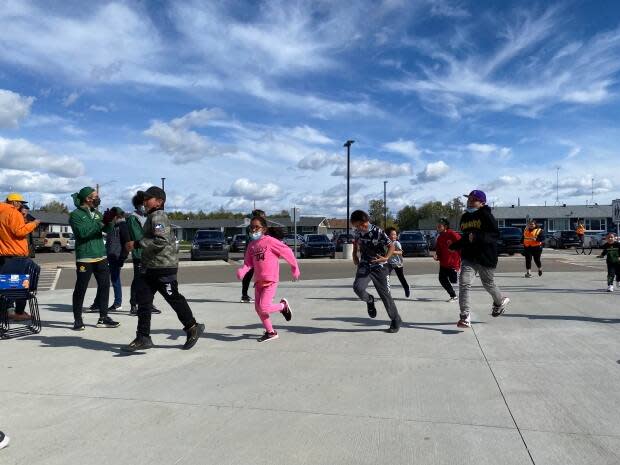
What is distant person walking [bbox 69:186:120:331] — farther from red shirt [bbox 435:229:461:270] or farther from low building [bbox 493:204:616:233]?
low building [bbox 493:204:616:233]

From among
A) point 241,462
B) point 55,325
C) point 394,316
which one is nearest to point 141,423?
point 241,462

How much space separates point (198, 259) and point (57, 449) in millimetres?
23940

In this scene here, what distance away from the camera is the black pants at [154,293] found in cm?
543

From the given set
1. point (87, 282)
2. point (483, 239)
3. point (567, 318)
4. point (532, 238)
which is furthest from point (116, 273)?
point (532, 238)

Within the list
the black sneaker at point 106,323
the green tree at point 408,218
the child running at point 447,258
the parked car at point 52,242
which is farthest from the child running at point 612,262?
the green tree at point 408,218

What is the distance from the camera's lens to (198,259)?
2661 centimetres

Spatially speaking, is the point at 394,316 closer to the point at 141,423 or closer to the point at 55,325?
the point at 141,423

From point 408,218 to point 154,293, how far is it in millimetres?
93914

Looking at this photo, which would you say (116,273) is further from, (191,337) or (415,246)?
(415,246)

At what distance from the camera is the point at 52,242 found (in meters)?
40.7

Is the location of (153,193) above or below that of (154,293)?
above

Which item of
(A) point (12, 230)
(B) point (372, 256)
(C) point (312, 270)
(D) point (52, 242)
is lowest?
(C) point (312, 270)

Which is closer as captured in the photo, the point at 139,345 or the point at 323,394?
the point at 323,394

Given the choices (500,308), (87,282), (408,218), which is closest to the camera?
(87,282)
